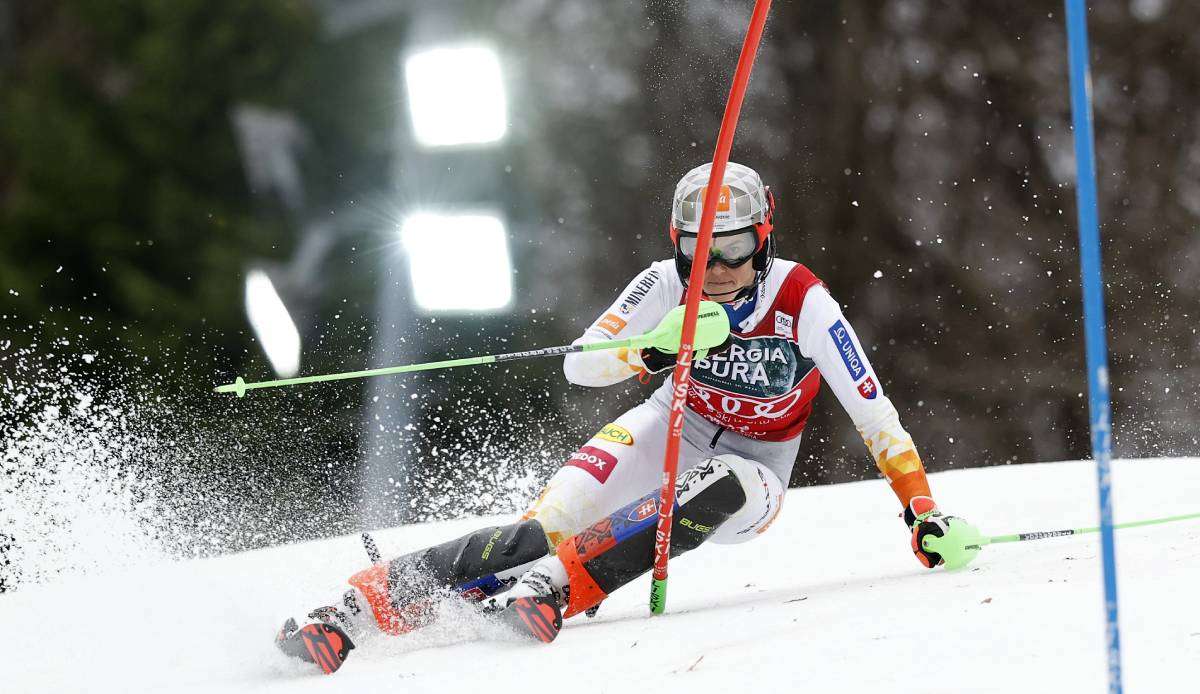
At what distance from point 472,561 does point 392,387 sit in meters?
8.20

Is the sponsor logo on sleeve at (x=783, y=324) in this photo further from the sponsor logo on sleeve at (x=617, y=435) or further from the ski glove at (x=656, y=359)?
the sponsor logo on sleeve at (x=617, y=435)

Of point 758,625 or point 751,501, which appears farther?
point 751,501

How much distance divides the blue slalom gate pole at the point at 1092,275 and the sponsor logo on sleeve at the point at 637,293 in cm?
164

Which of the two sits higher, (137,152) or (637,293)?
(637,293)

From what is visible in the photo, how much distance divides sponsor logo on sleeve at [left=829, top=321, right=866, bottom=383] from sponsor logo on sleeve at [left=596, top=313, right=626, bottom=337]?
502 millimetres

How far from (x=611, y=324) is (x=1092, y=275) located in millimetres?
1659

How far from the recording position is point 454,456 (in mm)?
11383

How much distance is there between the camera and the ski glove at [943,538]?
8.09ft

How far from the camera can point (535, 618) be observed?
2115 mm

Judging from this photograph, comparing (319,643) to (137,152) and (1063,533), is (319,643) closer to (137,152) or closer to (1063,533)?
(1063,533)

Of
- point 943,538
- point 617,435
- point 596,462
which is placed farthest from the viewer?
point 617,435

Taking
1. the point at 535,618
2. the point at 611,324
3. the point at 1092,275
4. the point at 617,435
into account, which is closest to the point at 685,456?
the point at 617,435

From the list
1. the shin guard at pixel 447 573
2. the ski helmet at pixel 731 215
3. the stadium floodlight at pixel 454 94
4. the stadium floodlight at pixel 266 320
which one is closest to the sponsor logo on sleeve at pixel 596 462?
the shin guard at pixel 447 573

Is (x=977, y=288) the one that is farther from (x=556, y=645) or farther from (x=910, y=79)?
(x=556, y=645)
